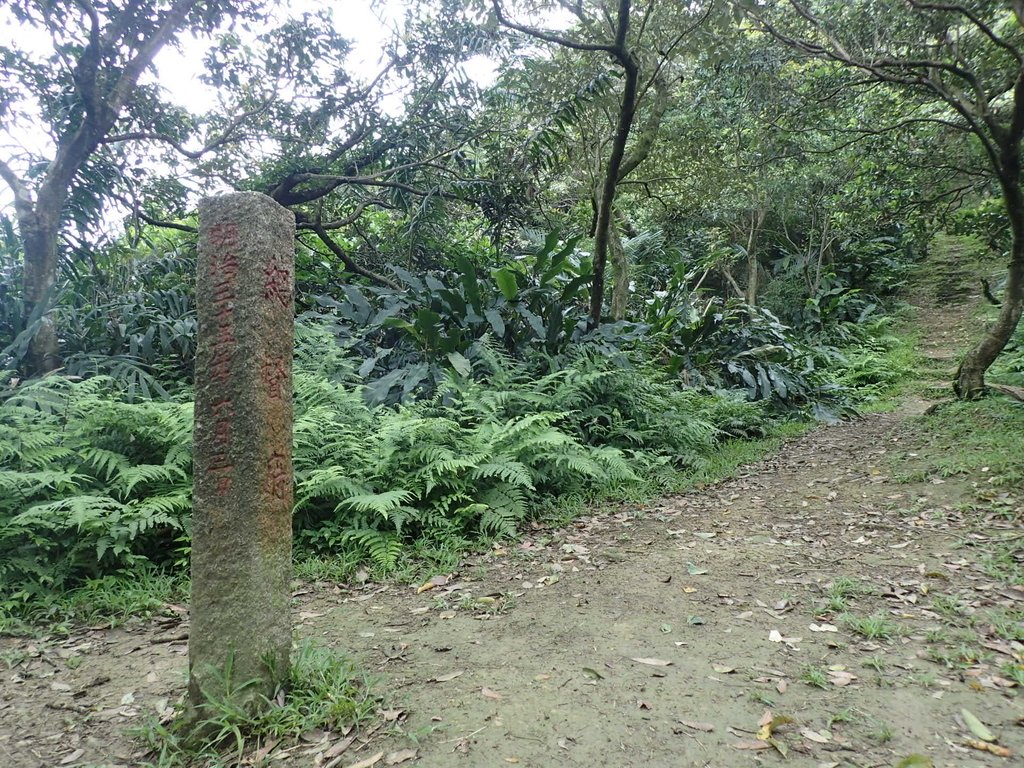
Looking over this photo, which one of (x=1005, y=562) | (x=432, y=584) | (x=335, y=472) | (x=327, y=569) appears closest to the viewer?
(x=1005, y=562)

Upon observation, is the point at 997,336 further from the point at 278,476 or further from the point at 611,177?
the point at 278,476

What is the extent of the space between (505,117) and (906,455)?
577 centimetres

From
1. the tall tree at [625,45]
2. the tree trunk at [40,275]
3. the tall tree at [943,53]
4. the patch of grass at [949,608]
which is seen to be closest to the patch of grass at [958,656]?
the patch of grass at [949,608]

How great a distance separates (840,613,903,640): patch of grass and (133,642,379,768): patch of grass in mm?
2105

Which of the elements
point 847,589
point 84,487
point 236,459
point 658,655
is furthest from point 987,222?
point 84,487

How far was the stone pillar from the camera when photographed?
2223 mm

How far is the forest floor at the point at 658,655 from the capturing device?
2146mm

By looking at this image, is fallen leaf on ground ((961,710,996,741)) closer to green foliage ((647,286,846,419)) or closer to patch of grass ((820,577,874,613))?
patch of grass ((820,577,874,613))

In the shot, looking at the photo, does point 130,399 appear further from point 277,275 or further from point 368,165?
point 368,165

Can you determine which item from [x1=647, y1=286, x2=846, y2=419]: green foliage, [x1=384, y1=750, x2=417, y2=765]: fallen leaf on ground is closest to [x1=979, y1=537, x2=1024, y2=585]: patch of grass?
[x1=384, y1=750, x2=417, y2=765]: fallen leaf on ground

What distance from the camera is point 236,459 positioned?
2211mm

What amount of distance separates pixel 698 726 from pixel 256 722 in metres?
1.52

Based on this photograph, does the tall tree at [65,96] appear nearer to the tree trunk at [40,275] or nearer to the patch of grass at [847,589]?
the tree trunk at [40,275]

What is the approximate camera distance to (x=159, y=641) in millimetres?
3119
